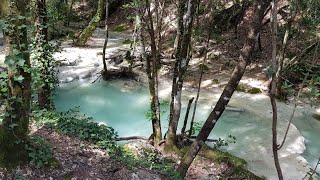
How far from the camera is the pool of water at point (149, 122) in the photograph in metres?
9.32

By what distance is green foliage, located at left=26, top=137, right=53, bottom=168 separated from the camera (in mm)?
4418

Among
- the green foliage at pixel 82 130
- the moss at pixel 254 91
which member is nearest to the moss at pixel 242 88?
the moss at pixel 254 91

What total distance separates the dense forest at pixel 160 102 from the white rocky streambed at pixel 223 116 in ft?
0.13

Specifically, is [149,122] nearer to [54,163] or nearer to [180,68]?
[180,68]

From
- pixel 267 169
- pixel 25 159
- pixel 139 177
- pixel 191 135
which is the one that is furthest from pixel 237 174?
pixel 25 159

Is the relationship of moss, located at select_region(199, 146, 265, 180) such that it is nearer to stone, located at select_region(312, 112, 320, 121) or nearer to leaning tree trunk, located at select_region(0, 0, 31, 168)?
stone, located at select_region(312, 112, 320, 121)

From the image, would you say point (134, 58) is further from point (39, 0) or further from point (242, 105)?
point (39, 0)

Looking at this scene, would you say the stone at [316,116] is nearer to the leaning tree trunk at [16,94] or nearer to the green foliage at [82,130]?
the green foliage at [82,130]

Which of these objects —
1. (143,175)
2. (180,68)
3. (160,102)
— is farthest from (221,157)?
(160,102)

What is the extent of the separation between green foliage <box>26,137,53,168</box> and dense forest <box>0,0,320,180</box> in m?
0.02

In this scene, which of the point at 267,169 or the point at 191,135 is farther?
the point at 191,135

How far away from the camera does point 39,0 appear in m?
8.12

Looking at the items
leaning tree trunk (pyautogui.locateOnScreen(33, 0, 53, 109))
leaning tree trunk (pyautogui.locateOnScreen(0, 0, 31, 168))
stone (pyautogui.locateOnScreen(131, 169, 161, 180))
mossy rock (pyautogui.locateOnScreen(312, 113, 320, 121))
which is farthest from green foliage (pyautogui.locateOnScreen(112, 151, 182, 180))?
mossy rock (pyautogui.locateOnScreen(312, 113, 320, 121))

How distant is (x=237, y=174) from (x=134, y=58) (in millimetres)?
9619
